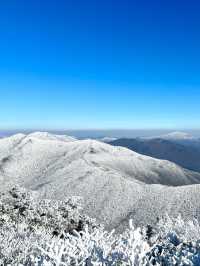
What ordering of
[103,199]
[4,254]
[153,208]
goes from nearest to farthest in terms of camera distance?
[4,254] → [153,208] → [103,199]

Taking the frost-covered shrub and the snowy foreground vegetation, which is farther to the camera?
the frost-covered shrub

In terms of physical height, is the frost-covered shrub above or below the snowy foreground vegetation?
below

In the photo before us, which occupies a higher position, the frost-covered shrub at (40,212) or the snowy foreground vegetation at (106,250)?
the snowy foreground vegetation at (106,250)

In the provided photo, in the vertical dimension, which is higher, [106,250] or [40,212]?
[106,250]

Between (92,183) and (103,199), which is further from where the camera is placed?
(92,183)

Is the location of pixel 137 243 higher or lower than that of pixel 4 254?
higher

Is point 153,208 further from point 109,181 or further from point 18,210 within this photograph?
point 18,210

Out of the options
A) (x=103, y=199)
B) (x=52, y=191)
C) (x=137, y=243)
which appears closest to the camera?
(x=137, y=243)

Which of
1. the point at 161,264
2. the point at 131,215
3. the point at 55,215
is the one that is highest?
the point at 161,264

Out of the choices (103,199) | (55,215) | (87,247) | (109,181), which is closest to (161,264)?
(87,247)

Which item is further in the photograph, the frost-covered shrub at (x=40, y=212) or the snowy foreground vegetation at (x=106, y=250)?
the frost-covered shrub at (x=40, y=212)

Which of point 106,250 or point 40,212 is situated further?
point 40,212
